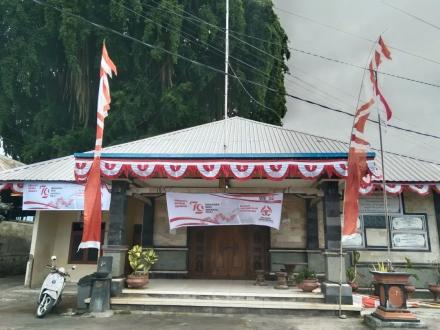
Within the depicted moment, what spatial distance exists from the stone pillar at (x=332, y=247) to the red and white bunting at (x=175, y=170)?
368 centimetres

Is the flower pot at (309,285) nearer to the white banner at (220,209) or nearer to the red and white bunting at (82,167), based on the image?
the white banner at (220,209)

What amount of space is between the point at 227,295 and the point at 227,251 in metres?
3.82

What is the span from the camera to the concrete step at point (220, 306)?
8523 millimetres

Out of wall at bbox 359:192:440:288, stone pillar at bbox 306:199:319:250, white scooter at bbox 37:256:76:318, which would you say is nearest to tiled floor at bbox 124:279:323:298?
white scooter at bbox 37:256:76:318

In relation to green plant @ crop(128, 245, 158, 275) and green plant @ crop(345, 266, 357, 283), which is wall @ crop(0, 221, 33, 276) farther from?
green plant @ crop(345, 266, 357, 283)

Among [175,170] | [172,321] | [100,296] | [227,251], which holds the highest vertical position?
[175,170]

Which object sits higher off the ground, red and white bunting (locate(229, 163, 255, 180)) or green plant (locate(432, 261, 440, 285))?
red and white bunting (locate(229, 163, 255, 180))

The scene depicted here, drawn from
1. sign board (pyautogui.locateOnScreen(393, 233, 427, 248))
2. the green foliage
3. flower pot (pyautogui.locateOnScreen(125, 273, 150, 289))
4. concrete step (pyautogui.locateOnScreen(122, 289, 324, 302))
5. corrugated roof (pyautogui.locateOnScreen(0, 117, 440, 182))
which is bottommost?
concrete step (pyautogui.locateOnScreen(122, 289, 324, 302))

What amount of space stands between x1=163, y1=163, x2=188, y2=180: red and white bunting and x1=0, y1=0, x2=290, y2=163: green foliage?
11359 mm

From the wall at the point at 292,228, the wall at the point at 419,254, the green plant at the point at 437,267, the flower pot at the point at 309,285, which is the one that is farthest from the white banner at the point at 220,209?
the green plant at the point at 437,267

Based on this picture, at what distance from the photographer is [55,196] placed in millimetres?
12898

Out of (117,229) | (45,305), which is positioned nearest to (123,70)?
(117,229)

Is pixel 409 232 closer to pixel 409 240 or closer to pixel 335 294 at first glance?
pixel 409 240

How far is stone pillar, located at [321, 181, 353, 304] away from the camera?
8.61m
